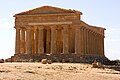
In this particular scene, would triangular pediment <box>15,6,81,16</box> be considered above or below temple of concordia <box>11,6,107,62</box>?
above

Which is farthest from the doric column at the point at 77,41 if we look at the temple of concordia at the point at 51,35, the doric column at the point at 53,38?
the doric column at the point at 53,38

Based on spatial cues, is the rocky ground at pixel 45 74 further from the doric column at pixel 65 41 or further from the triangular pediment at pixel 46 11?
the triangular pediment at pixel 46 11

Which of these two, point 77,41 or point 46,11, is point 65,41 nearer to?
point 77,41

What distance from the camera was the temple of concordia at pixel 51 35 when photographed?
71750 mm

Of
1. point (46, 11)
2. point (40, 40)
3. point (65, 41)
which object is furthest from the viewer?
point (40, 40)

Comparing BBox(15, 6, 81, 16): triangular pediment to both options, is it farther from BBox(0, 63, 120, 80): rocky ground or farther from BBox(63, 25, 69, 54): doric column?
BBox(0, 63, 120, 80): rocky ground

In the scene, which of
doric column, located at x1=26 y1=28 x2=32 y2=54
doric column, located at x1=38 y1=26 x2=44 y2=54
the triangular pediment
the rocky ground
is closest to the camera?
the rocky ground

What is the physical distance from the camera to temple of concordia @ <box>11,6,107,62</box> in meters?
71.8

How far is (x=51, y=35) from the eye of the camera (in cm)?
7488

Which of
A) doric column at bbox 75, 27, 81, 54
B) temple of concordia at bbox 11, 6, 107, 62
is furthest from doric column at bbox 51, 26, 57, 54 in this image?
doric column at bbox 75, 27, 81, 54

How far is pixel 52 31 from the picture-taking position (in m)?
74.2

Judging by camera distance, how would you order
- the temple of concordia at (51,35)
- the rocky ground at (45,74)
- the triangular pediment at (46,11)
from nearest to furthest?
1. the rocky ground at (45,74)
2. the temple of concordia at (51,35)
3. the triangular pediment at (46,11)

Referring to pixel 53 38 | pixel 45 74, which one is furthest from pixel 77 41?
pixel 45 74

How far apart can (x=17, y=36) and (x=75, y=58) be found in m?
16.3
